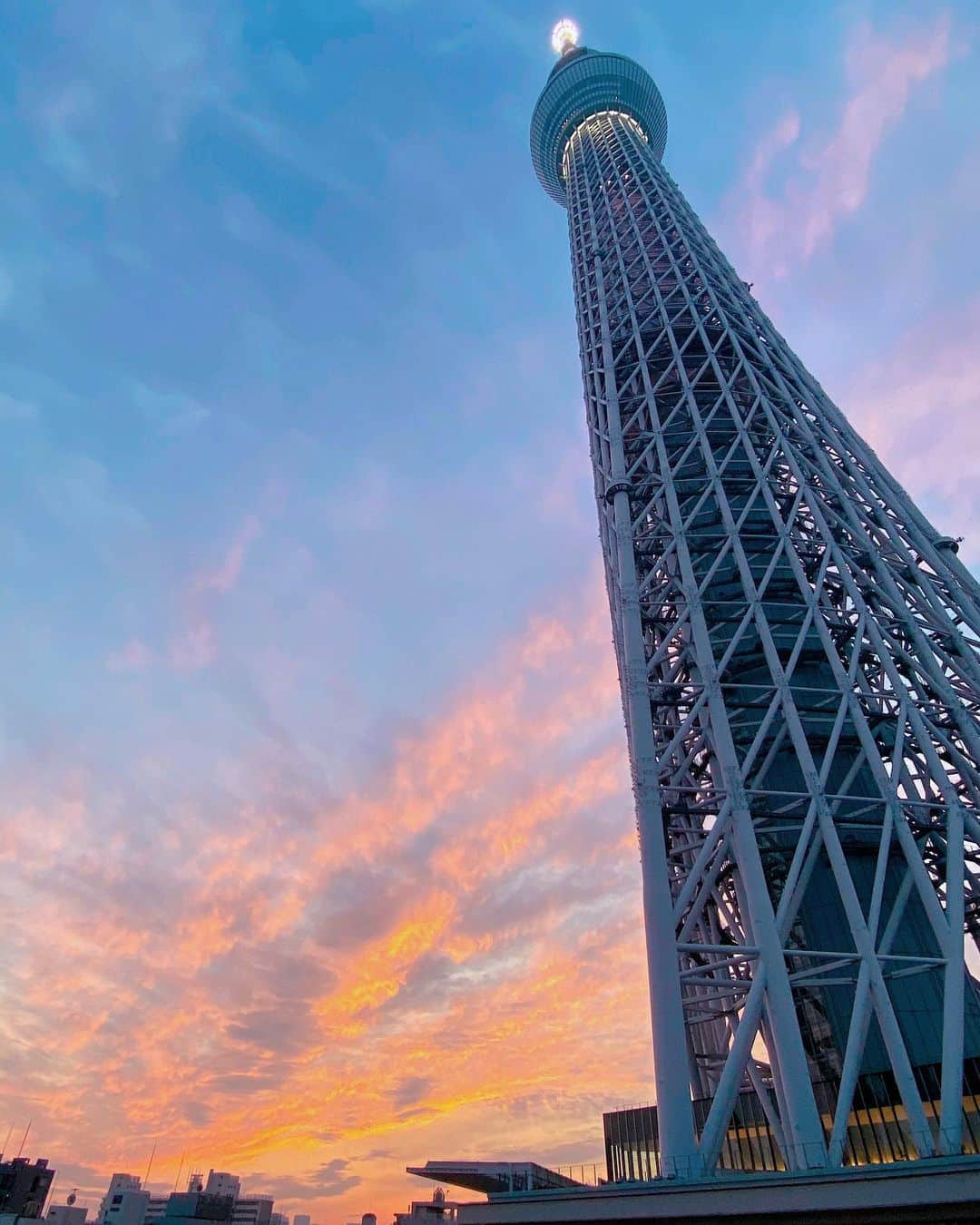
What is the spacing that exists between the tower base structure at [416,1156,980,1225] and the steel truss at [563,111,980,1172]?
311 cm

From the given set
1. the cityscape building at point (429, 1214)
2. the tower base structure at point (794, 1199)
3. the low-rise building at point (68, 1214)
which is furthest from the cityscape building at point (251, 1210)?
the tower base structure at point (794, 1199)

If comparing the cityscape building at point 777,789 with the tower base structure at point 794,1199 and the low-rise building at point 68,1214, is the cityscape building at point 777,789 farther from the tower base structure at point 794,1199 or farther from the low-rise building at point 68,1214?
the low-rise building at point 68,1214

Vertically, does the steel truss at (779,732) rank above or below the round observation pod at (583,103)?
below

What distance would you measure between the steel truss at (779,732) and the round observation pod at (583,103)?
49.8 meters

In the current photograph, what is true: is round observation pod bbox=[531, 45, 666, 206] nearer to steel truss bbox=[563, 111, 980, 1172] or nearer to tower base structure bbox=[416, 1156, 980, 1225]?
steel truss bbox=[563, 111, 980, 1172]

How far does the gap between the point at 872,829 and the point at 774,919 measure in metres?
9.90

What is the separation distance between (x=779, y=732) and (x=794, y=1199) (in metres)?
18.6

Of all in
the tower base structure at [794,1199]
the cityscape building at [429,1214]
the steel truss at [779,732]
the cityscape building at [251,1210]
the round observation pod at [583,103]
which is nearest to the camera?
the tower base structure at [794,1199]

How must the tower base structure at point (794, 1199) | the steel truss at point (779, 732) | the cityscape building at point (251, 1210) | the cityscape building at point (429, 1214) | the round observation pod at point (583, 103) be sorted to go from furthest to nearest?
the cityscape building at point (251, 1210) < the round observation pod at point (583, 103) < the cityscape building at point (429, 1214) < the steel truss at point (779, 732) < the tower base structure at point (794, 1199)

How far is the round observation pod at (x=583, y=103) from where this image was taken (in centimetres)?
9169

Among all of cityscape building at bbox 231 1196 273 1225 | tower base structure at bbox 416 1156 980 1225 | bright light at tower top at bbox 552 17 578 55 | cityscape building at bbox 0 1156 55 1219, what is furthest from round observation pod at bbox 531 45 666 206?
cityscape building at bbox 231 1196 273 1225

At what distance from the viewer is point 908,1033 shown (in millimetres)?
26734

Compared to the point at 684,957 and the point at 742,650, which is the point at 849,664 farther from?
the point at 684,957

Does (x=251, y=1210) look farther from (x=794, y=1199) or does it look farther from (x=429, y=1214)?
(x=794, y=1199)
